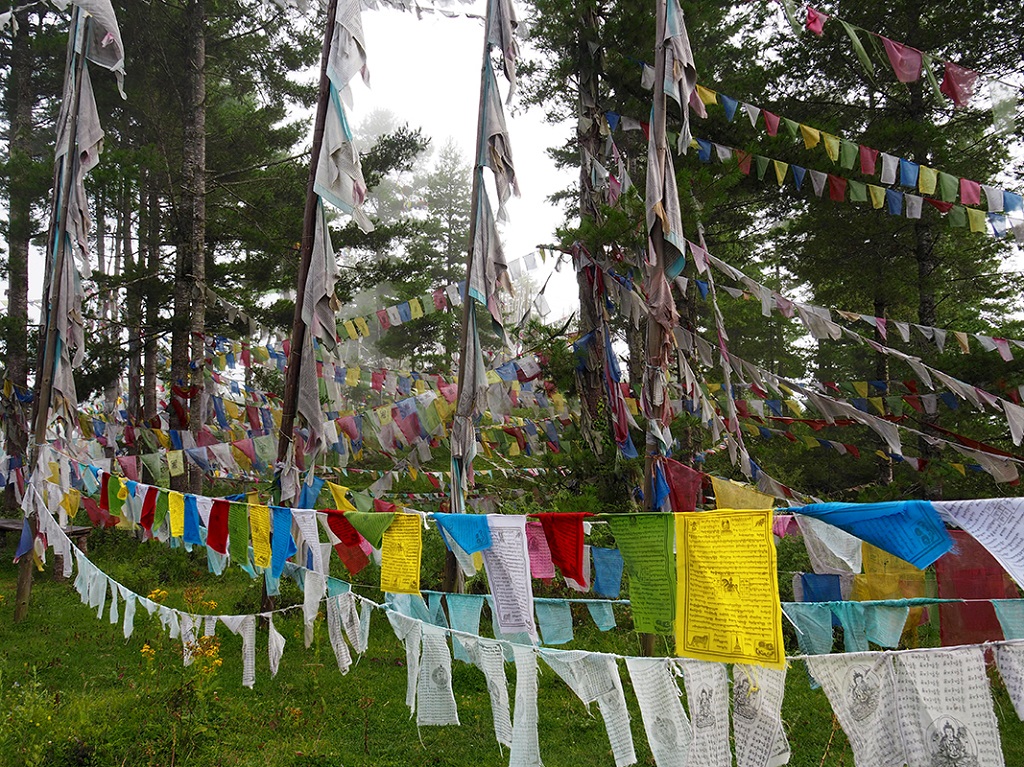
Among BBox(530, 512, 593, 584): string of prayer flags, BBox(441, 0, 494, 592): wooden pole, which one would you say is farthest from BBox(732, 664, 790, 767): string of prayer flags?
BBox(441, 0, 494, 592): wooden pole

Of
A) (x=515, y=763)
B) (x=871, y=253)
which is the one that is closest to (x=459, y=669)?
(x=515, y=763)

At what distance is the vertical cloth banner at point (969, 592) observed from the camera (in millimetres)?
5613

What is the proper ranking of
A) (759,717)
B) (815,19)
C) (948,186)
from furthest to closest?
(948,186) < (815,19) < (759,717)

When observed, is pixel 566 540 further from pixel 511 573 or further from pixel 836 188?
pixel 836 188

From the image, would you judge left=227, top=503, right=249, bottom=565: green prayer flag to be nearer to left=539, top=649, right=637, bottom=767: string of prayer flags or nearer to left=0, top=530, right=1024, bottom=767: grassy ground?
left=0, top=530, right=1024, bottom=767: grassy ground

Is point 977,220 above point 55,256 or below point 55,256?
above

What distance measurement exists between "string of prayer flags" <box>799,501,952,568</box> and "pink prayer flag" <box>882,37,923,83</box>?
643 centimetres

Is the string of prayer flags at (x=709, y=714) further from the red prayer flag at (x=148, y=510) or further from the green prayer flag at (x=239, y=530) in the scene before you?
the red prayer flag at (x=148, y=510)

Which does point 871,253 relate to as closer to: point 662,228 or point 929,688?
point 662,228

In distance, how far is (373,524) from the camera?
5.59 metres

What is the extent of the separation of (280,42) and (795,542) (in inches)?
566

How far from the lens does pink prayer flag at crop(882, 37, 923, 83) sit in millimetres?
7832

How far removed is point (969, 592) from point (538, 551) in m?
3.54

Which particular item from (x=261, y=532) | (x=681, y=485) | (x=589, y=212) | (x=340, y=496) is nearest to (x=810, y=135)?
(x=589, y=212)
